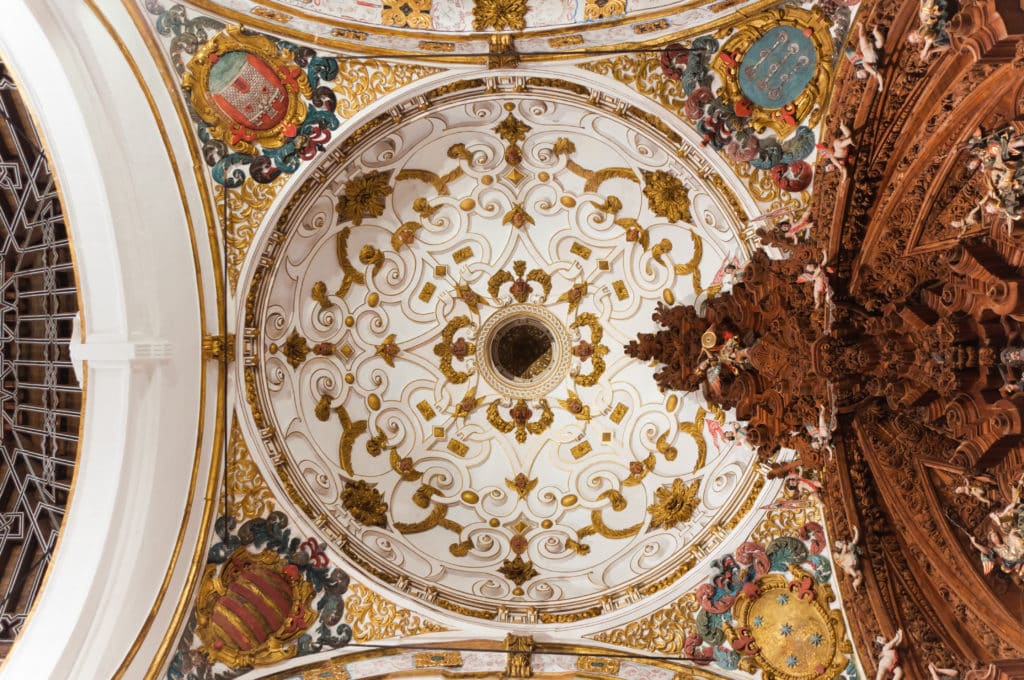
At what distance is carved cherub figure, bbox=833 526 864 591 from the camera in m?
6.90

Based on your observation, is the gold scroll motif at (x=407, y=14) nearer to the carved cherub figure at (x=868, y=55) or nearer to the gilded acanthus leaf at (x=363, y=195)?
the gilded acanthus leaf at (x=363, y=195)

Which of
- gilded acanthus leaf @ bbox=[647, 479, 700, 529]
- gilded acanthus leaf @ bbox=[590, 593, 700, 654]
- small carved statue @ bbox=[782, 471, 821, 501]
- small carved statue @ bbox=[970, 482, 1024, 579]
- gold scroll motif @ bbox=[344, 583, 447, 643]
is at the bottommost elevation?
small carved statue @ bbox=[970, 482, 1024, 579]

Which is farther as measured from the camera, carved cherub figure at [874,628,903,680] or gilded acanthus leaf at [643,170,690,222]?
gilded acanthus leaf at [643,170,690,222]

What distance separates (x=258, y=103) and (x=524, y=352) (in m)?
4.81

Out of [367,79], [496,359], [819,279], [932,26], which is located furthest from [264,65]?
[932,26]

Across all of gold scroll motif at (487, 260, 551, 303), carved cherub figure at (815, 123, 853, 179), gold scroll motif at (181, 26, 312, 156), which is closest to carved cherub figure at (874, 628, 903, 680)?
carved cherub figure at (815, 123, 853, 179)

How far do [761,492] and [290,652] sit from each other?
6193 mm

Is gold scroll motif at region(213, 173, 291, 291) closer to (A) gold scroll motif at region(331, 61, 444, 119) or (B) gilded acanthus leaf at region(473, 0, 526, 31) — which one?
(A) gold scroll motif at region(331, 61, 444, 119)

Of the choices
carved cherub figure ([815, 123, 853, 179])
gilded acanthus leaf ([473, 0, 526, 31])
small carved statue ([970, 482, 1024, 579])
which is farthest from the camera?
gilded acanthus leaf ([473, 0, 526, 31])

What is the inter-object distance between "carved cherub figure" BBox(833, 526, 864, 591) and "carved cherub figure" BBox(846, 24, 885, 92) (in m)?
4.34

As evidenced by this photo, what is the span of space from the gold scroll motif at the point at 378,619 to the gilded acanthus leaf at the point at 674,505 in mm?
3183

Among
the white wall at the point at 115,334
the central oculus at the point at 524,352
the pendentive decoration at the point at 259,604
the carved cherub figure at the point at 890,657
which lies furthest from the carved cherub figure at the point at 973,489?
the white wall at the point at 115,334

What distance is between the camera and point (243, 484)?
8914 millimetres

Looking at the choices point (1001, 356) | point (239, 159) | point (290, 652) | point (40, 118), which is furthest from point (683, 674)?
point (40, 118)
